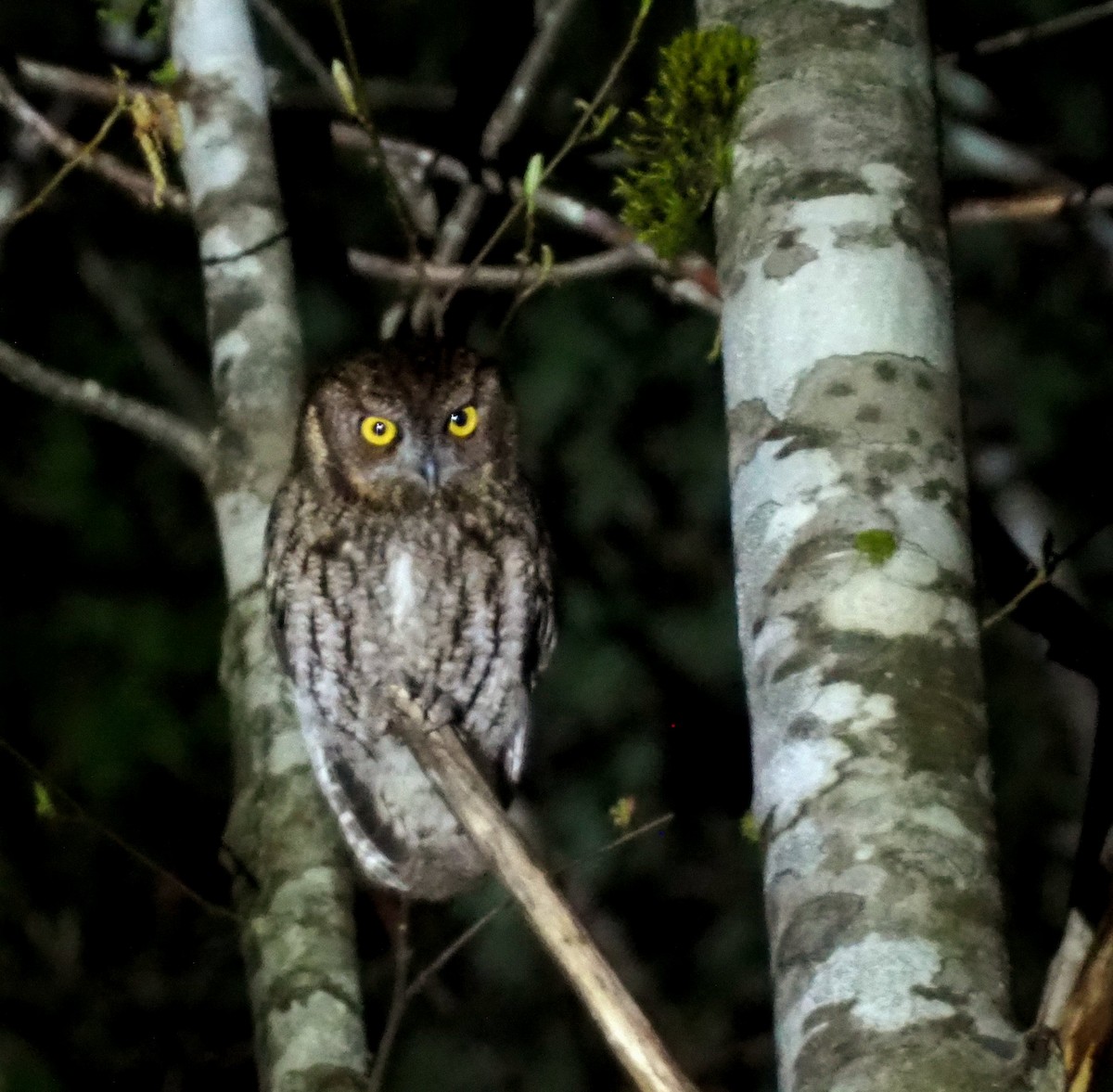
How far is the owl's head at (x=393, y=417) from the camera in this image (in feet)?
8.50

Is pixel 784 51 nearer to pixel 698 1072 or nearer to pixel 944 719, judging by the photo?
pixel 944 719

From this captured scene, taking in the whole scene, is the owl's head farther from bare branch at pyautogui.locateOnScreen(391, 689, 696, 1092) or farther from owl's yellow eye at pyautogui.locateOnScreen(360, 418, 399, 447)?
bare branch at pyautogui.locateOnScreen(391, 689, 696, 1092)

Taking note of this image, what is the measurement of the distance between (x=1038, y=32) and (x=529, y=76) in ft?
2.92

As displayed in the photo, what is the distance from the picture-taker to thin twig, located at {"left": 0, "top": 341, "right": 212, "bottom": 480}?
258 centimetres

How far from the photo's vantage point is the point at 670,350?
3918 millimetres

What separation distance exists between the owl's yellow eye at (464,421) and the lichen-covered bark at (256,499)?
0.27m

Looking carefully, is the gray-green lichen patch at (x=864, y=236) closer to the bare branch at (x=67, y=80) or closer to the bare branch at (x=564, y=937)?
the bare branch at (x=564, y=937)

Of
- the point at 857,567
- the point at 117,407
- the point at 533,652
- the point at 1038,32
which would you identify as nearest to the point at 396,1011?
the point at 533,652

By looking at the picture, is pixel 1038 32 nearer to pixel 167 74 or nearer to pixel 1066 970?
pixel 167 74

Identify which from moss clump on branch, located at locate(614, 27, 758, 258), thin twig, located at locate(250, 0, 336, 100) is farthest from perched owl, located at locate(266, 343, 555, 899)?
moss clump on branch, located at locate(614, 27, 758, 258)

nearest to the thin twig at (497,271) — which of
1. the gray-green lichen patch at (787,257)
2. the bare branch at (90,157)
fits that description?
the bare branch at (90,157)

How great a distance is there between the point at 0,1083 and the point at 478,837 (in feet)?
7.18

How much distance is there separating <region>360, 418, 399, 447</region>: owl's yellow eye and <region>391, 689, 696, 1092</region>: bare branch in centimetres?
80

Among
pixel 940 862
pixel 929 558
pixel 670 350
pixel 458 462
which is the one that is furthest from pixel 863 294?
pixel 670 350
